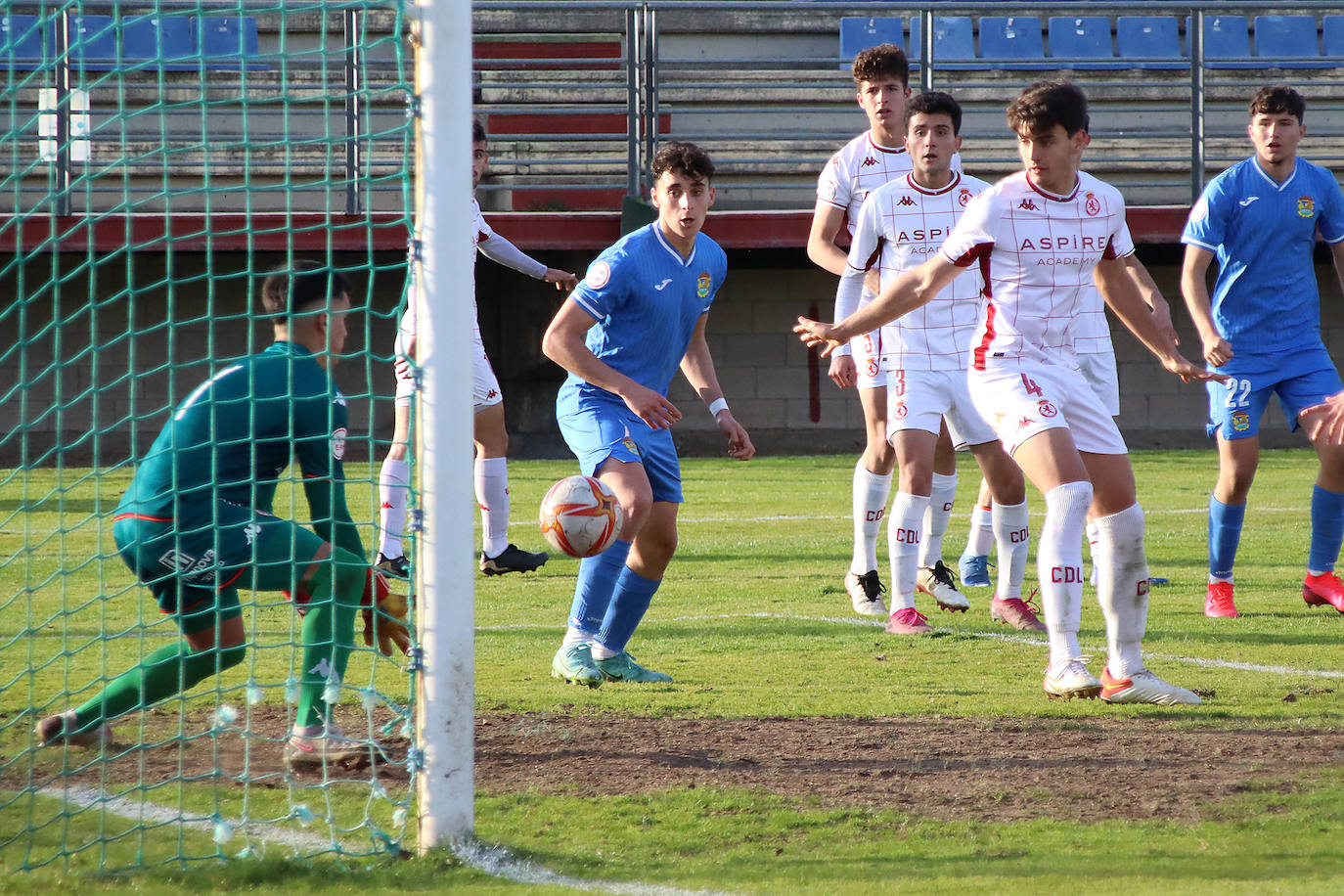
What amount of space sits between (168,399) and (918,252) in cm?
624

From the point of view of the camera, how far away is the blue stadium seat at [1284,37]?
17266mm

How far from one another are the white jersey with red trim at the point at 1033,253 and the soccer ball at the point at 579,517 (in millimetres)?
1399

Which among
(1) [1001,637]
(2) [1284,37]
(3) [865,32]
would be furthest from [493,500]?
(2) [1284,37]

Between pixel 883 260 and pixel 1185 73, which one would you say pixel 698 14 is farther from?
pixel 883 260

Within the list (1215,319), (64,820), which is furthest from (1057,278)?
(64,820)

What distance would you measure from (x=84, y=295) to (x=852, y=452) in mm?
8998

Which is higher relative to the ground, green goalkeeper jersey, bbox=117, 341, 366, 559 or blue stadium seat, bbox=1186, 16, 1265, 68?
blue stadium seat, bbox=1186, 16, 1265, 68

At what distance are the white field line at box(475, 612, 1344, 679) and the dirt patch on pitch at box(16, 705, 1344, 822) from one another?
3.25 ft

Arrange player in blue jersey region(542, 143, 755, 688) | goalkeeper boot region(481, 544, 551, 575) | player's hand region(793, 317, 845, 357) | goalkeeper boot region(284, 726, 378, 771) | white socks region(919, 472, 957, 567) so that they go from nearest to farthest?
goalkeeper boot region(284, 726, 378, 771) → player's hand region(793, 317, 845, 357) → player in blue jersey region(542, 143, 755, 688) → white socks region(919, 472, 957, 567) → goalkeeper boot region(481, 544, 551, 575)

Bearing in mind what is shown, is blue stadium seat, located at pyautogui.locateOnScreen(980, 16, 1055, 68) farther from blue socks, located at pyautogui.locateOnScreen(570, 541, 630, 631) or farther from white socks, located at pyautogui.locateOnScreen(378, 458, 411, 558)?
blue socks, located at pyautogui.locateOnScreen(570, 541, 630, 631)

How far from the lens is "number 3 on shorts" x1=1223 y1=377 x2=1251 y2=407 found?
657 centimetres

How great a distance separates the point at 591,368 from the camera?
507 centimetres

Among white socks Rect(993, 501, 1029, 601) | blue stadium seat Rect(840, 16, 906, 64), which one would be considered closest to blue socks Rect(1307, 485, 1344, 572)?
white socks Rect(993, 501, 1029, 601)

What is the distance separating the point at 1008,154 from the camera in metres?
16.5
